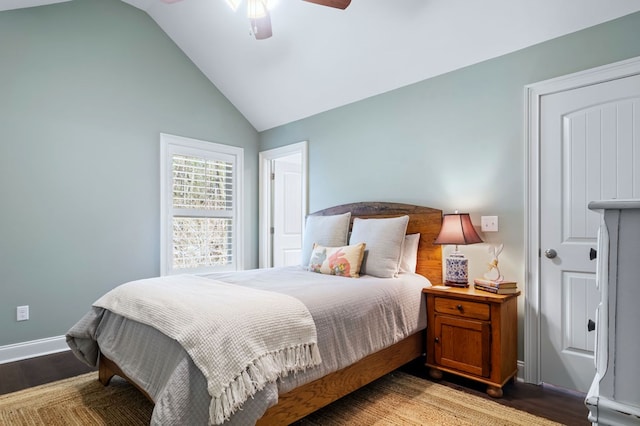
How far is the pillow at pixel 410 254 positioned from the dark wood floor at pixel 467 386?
750mm

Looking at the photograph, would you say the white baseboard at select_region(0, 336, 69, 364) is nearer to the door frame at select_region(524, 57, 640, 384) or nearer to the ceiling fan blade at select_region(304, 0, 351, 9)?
the ceiling fan blade at select_region(304, 0, 351, 9)

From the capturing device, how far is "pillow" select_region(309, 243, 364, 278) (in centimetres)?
278

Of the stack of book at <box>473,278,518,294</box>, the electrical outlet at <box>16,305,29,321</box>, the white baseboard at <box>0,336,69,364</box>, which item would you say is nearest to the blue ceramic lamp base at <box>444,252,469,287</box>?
the stack of book at <box>473,278,518,294</box>

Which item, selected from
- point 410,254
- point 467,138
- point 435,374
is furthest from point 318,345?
point 467,138

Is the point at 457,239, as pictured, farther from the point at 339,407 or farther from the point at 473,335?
the point at 339,407

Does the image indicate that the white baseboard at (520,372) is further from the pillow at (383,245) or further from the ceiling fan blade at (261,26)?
the ceiling fan blade at (261,26)

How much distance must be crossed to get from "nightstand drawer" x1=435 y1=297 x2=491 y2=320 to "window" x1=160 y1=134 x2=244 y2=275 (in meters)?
2.66

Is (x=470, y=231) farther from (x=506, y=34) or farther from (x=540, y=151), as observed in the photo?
(x=506, y=34)

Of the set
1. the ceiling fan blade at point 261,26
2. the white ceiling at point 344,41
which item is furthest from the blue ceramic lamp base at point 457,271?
the ceiling fan blade at point 261,26

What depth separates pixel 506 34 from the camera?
8.29 ft

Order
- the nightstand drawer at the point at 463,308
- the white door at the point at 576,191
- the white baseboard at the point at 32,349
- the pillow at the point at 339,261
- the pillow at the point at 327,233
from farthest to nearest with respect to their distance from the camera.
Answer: the pillow at the point at 327,233 → the white baseboard at the point at 32,349 → the pillow at the point at 339,261 → the nightstand drawer at the point at 463,308 → the white door at the point at 576,191

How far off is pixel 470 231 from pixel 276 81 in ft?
8.39

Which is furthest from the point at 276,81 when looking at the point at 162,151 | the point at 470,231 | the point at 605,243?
the point at 605,243

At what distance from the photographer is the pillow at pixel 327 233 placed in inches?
127
